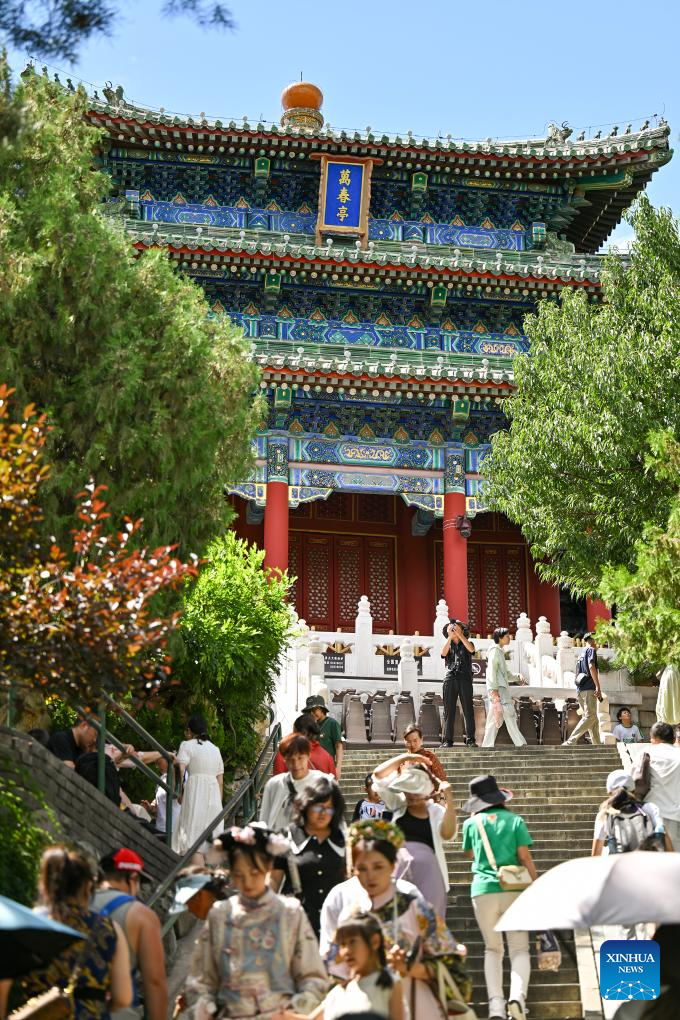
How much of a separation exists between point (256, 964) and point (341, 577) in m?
21.4

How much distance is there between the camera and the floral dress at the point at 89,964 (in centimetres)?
521

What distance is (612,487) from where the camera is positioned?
17.2m

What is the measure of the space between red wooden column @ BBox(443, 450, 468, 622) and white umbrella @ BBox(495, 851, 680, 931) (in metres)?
17.9

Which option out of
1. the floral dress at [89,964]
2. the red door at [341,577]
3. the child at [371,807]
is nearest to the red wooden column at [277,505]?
the red door at [341,577]

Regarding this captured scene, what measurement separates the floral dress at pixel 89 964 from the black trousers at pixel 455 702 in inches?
380

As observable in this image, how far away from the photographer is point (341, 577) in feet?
87.7

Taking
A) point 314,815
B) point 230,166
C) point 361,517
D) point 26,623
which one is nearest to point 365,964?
point 314,815

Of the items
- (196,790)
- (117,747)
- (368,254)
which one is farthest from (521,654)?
(117,747)

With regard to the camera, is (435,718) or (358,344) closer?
(435,718)

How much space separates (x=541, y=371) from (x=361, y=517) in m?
8.93

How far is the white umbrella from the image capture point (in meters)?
5.67

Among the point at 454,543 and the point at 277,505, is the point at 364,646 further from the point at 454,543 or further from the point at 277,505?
the point at 454,543

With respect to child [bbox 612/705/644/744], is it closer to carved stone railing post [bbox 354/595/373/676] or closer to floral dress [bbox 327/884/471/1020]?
carved stone railing post [bbox 354/595/373/676]

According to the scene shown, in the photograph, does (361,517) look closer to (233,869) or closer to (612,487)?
(612,487)
